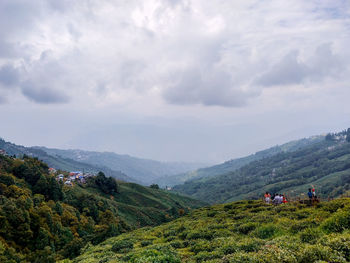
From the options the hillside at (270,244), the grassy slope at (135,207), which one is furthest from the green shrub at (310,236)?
the grassy slope at (135,207)

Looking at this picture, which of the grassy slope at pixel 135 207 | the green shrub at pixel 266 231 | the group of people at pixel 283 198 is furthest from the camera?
the grassy slope at pixel 135 207

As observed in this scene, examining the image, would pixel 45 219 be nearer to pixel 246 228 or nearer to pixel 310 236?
pixel 246 228

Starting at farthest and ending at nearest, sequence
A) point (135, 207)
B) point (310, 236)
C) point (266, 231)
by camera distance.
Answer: point (135, 207) < point (266, 231) < point (310, 236)

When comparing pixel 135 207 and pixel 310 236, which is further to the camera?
pixel 135 207

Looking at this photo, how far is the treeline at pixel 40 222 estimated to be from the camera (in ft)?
151

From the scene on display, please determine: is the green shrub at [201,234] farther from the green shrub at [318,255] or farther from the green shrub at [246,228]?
the green shrub at [318,255]

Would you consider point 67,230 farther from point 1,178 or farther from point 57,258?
point 1,178

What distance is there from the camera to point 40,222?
56.3m

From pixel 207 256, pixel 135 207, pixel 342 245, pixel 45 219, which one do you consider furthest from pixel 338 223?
pixel 135 207

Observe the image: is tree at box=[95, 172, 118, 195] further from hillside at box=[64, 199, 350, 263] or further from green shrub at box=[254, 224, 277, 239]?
green shrub at box=[254, 224, 277, 239]

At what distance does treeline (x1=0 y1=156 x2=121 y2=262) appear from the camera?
4600 cm

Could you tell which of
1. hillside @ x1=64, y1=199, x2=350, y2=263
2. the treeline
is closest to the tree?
the treeline

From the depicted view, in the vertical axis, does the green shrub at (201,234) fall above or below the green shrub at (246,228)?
below

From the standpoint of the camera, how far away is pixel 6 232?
49.3 metres
